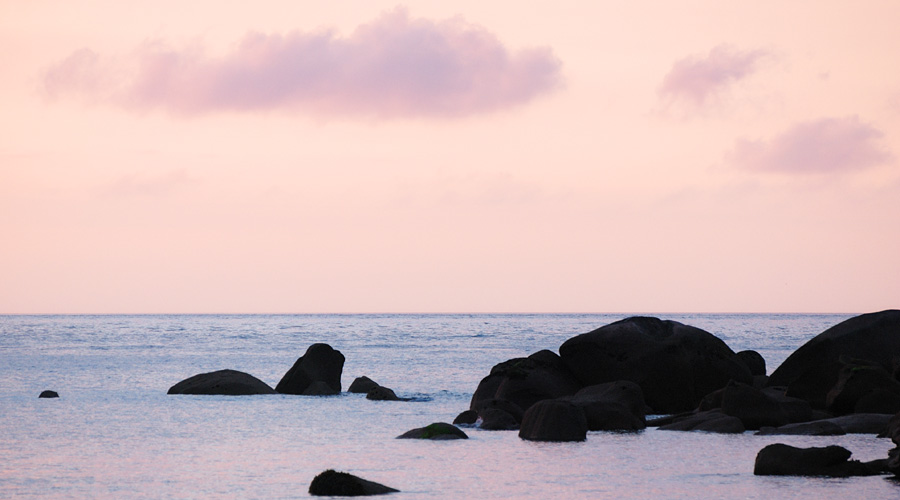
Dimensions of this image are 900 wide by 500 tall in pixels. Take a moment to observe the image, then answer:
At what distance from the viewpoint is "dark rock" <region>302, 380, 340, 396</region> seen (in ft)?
145

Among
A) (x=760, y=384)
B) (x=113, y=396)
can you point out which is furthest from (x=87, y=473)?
(x=760, y=384)

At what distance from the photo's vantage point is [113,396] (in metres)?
42.8

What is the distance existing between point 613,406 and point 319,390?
17.4 m

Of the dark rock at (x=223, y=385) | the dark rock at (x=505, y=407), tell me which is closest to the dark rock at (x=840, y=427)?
the dark rock at (x=505, y=407)

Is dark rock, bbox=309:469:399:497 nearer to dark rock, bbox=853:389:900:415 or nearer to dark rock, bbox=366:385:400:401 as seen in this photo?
dark rock, bbox=853:389:900:415

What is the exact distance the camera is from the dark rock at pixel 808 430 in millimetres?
28328

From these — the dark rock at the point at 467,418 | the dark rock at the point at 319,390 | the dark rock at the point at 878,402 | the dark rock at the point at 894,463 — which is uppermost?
the dark rock at the point at 878,402

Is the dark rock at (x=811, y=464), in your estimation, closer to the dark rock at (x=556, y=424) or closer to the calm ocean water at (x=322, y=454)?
the calm ocean water at (x=322, y=454)

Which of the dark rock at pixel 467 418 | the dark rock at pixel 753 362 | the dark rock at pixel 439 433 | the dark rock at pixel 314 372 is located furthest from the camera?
the dark rock at pixel 314 372

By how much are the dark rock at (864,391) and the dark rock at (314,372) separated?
21347mm

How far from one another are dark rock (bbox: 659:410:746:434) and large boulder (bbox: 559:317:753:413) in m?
4.51

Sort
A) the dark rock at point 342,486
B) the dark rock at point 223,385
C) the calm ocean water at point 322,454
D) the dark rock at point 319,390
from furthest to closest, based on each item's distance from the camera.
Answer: the dark rock at point 319,390, the dark rock at point 223,385, the calm ocean water at point 322,454, the dark rock at point 342,486

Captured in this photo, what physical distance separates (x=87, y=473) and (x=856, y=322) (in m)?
27.1

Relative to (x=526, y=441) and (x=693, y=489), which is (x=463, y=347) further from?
(x=693, y=489)
